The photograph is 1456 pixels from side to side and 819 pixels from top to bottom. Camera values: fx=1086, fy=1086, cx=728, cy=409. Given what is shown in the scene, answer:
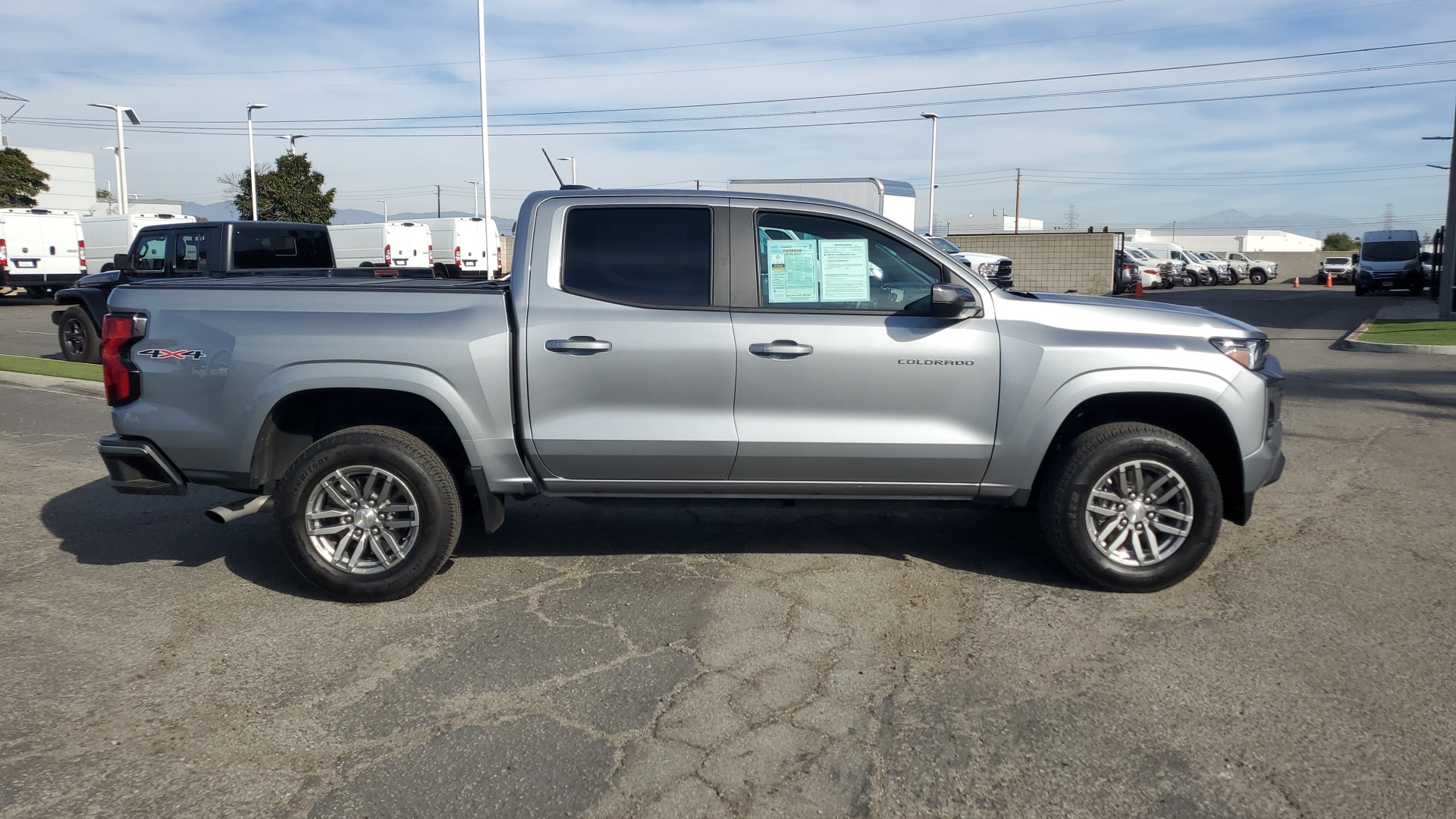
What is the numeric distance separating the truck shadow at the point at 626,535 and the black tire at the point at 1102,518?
30cm

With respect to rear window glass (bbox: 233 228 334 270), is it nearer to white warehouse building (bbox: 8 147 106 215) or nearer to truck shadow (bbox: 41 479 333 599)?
truck shadow (bbox: 41 479 333 599)

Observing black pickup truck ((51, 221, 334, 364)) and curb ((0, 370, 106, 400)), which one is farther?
black pickup truck ((51, 221, 334, 364))

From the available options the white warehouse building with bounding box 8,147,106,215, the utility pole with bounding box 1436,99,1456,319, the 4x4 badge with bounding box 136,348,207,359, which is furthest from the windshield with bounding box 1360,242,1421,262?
the white warehouse building with bounding box 8,147,106,215

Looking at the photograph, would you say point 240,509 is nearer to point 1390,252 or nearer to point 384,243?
point 384,243

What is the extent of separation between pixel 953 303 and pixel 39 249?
3081 cm

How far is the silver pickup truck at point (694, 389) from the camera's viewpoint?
507cm

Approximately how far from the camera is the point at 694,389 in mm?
5094

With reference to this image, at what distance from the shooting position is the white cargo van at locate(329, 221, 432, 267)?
2941 cm

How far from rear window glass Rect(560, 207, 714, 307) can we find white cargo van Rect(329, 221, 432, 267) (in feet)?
82.5

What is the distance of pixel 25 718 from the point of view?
3.93m

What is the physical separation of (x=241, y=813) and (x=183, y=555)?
3.13 meters

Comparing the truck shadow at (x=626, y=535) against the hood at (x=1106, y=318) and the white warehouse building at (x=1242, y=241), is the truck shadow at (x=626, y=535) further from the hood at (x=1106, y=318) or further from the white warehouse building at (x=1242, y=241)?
the white warehouse building at (x=1242, y=241)

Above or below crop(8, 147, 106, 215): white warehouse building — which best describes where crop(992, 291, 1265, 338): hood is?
below

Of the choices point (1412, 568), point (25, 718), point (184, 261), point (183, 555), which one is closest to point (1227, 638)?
point (1412, 568)
